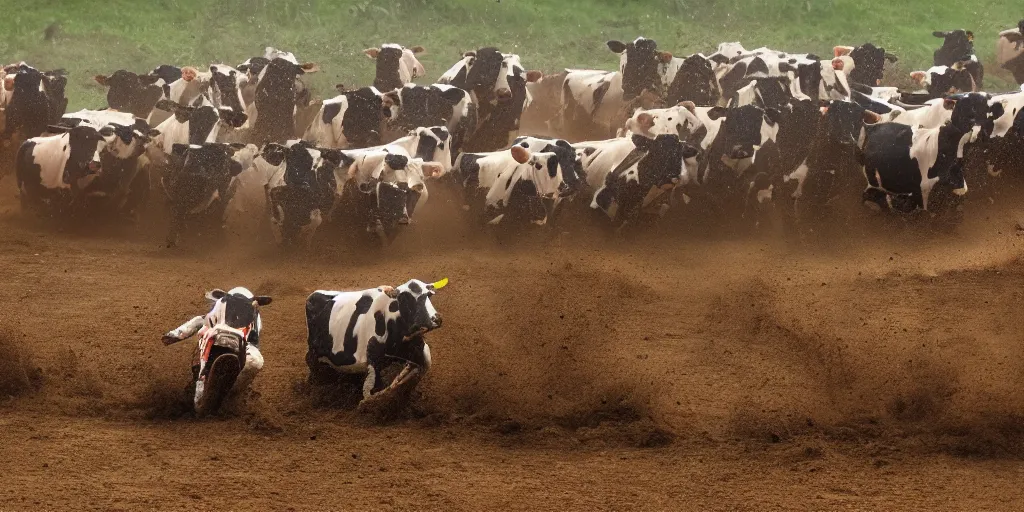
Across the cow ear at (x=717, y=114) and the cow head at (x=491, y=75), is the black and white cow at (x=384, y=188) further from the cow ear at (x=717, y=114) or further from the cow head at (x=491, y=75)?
the cow ear at (x=717, y=114)

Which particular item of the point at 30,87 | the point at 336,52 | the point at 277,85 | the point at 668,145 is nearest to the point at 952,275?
the point at 668,145

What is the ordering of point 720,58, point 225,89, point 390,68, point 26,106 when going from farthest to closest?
point 720,58 → point 390,68 → point 225,89 → point 26,106

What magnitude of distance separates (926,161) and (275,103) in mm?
10244

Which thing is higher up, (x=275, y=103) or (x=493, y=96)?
(x=493, y=96)

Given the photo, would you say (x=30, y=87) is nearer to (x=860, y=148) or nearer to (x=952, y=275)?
(x=860, y=148)

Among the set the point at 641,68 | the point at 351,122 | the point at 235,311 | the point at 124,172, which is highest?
the point at 641,68

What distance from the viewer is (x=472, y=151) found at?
20.1 m

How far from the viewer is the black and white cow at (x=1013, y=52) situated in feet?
84.6

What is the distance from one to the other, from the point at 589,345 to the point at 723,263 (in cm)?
343

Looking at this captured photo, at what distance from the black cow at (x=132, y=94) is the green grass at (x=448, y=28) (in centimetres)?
599

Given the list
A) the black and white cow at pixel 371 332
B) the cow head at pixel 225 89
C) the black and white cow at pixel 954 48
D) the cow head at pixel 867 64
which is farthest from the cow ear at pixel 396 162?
the black and white cow at pixel 954 48

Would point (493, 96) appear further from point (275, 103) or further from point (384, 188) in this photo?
point (384, 188)

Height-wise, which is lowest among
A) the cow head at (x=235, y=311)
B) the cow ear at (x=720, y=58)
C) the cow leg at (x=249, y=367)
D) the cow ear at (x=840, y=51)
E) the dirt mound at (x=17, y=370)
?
the dirt mound at (x=17, y=370)

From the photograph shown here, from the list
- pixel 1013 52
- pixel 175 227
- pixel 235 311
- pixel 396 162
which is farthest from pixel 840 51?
pixel 235 311
